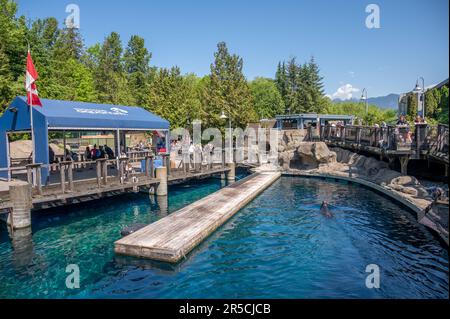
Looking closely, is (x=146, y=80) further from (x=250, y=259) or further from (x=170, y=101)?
(x=250, y=259)

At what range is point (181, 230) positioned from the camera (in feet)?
38.5

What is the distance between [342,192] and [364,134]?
5.88m

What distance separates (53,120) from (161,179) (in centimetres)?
661

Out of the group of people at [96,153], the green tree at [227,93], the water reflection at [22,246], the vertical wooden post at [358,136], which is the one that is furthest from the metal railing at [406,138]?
the water reflection at [22,246]

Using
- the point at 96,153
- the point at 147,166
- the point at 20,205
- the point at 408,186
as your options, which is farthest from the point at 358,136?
the point at 20,205

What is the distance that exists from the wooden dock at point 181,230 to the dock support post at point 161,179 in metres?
3.17

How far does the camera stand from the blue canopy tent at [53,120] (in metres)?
14.3

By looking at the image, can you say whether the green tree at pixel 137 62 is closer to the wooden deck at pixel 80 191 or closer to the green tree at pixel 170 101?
the green tree at pixel 170 101

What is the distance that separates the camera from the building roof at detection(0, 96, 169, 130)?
1477 cm

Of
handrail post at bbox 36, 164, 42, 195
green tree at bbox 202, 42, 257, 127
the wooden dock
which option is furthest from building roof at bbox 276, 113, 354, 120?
handrail post at bbox 36, 164, 42, 195

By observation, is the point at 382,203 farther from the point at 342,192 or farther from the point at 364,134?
the point at 364,134

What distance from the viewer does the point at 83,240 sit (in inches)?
481

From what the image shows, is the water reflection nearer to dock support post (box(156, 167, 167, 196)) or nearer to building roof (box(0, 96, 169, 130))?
building roof (box(0, 96, 169, 130))
